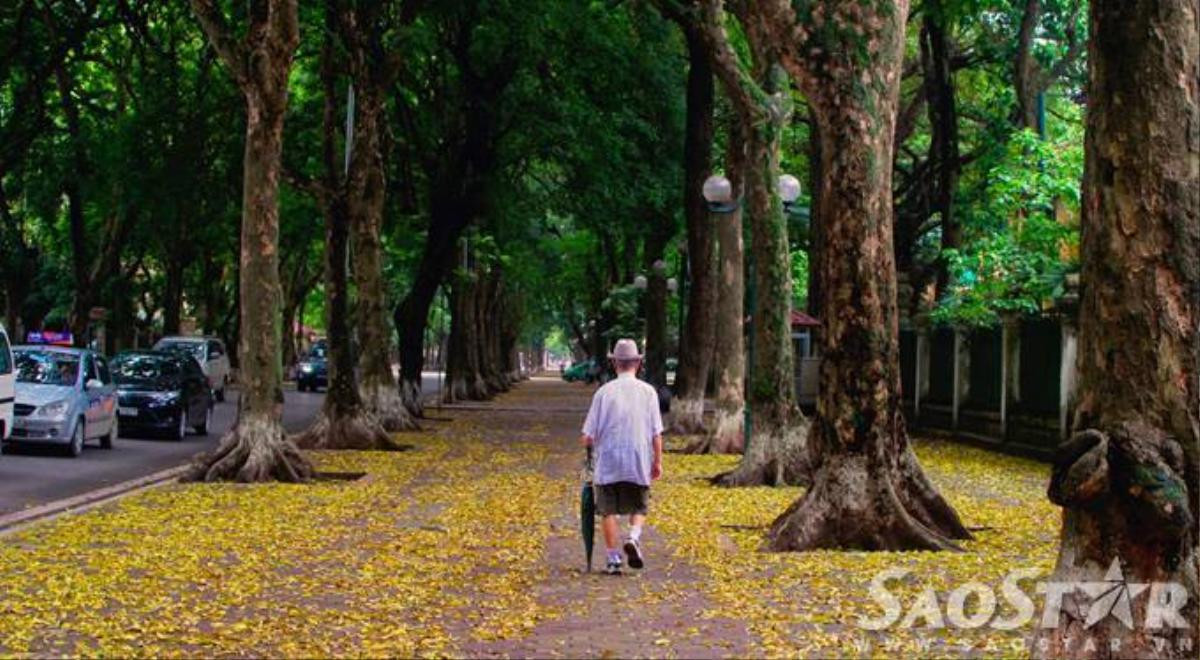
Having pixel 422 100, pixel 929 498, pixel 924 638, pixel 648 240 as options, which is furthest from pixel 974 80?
pixel 924 638

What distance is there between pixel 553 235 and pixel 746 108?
4298 cm

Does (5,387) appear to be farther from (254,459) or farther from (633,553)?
(633,553)

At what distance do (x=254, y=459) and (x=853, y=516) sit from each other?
944cm

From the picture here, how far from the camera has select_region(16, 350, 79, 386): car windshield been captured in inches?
914

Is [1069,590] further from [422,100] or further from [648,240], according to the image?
[648,240]

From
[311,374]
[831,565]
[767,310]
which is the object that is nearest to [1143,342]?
[831,565]

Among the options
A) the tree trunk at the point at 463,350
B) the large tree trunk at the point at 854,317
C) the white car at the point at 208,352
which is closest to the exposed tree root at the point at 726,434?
the large tree trunk at the point at 854,317

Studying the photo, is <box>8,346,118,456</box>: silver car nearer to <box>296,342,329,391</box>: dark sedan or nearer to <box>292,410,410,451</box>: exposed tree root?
<box>292,410,410,451</box>: exposed tree root

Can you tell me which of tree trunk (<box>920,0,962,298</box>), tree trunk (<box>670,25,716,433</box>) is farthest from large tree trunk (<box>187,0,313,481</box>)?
tree trunk (<box>920,0,962,298</box>)

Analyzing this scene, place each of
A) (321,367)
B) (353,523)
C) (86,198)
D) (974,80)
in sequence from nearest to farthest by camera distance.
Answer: (353,523)
(86,198)
(974,80)
(321,367)

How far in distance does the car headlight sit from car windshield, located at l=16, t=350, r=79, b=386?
63cm

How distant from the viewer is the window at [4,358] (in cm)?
1899

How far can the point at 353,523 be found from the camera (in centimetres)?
1525

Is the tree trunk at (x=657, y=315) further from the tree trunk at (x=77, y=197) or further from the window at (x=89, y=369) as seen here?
the window at (x=89, y=369)
